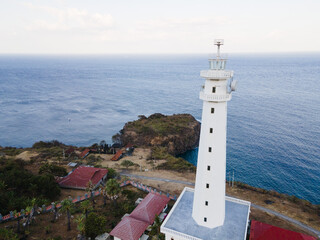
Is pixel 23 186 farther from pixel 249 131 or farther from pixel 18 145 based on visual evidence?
pixel 249 131

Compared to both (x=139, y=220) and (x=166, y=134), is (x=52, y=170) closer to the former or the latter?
(x=139, y=220)

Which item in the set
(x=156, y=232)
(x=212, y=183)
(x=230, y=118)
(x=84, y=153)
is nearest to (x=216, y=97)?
(x=212, y=183)

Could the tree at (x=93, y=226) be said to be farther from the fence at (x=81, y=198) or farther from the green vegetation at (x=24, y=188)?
the green vegetation at (x=24, y=188)

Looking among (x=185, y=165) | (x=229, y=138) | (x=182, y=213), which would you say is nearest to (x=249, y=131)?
(x=229, y=138)

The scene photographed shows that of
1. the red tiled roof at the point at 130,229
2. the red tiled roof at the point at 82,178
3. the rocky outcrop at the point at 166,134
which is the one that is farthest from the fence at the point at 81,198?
the rocky outcrop at the point at 166,134

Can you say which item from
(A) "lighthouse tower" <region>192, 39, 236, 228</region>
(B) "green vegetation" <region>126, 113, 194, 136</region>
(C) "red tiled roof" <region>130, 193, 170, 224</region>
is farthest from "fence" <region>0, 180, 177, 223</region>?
(B) "green vegetation" <region>126, 113, 194, 136</region>

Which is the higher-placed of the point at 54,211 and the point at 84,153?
the point at 54,211

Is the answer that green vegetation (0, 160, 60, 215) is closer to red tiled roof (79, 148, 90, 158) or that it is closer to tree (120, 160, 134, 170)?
tree (120, 160, 134, 170)
